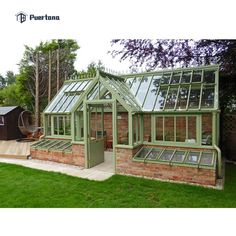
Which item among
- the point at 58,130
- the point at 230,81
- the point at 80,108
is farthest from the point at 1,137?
the point at 230,81

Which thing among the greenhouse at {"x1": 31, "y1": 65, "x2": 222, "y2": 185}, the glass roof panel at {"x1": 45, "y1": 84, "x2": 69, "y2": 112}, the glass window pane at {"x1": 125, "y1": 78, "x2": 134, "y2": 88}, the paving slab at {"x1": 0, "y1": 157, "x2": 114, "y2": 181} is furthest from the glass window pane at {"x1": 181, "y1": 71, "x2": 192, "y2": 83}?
the glass roof panel at {"x1": 45, "y1": 84, "x2": 69, "y2": 112}

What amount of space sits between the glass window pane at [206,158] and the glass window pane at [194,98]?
1.54m

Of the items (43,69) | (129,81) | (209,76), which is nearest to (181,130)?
(209,76)

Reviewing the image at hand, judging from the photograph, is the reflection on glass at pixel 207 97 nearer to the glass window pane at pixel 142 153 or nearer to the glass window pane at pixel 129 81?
the glass window pane at pixel 142 153

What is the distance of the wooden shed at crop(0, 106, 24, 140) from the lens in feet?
45.5

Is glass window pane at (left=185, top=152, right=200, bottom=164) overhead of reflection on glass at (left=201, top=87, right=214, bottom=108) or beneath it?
beneath

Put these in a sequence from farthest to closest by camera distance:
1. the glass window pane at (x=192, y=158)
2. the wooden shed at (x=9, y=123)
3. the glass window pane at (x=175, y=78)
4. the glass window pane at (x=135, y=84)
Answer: the wooden shed at (x=9, y=123)
the glass window pane at (x=135, y=84)
the glass window pane at (x=175, y=78)
the glass window pane at (x=192, y=158)

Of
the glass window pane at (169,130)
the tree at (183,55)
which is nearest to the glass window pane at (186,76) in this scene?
the tree at (183,55)

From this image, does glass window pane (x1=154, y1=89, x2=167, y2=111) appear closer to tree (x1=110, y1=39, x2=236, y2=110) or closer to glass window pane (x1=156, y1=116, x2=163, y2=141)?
glass window pane (x1=156, y1=116, x2=163, y2=141)

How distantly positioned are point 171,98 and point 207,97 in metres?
1.18

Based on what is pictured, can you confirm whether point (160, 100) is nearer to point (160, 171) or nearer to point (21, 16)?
point (160, 171)

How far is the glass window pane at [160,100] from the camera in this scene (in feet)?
23.8

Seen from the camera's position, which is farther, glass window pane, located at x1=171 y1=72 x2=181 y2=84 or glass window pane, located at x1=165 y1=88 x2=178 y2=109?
glass window pane, located at x1=171 y1=72 x2=181 y2=84

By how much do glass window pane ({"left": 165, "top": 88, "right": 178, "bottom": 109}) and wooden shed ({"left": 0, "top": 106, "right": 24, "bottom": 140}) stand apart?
37.4ft
